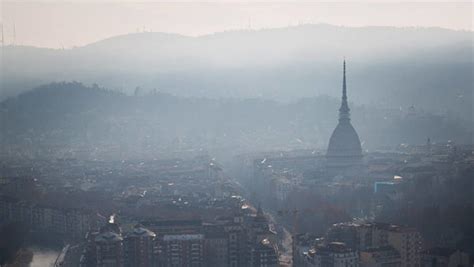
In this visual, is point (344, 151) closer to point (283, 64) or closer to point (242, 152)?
point (242, 152)

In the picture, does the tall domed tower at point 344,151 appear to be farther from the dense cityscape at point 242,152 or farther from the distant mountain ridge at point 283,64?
the distant mountain ridge at point 283,64

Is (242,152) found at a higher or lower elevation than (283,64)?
lower

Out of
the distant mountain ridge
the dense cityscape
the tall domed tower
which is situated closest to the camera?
the dense cityscape

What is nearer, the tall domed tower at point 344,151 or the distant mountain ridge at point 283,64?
the tall domed tower at point 344,151

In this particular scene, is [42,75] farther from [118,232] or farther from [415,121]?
[118,232]

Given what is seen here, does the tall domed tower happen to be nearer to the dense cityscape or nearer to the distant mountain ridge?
the dense cityscape

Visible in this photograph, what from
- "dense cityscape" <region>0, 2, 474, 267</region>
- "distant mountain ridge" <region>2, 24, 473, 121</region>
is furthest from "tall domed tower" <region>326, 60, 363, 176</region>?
"distant mountain ridge" <region>2, 24, 473, 121</region>

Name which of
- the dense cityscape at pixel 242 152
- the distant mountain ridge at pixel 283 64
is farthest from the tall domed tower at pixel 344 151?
the distant mountain ridge at pixel 283 64

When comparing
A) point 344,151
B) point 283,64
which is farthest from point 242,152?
point 283,64
